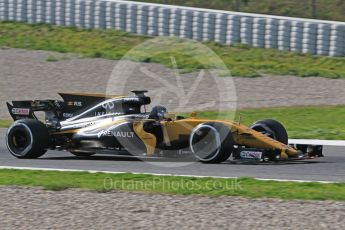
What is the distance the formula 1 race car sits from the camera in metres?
12.3

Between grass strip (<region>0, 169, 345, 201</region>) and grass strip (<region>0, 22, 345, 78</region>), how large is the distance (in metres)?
12.2

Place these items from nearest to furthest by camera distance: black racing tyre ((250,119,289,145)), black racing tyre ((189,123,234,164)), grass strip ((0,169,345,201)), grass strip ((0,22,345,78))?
grass strip ((0,169,345,201))
black racing tyre ((189,123,234,164))
black racing tyre ((250,119,289,145))
grass strip ((0,22,345,78))

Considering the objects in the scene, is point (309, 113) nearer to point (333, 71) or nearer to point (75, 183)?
point (333, 71)

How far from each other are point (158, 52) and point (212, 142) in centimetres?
1473

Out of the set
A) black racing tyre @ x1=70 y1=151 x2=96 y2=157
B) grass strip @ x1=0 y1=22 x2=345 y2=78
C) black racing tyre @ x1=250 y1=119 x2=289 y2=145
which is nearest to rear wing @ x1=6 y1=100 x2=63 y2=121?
black racing tyre @ x1=70 y1=151 x2=96 y2=157

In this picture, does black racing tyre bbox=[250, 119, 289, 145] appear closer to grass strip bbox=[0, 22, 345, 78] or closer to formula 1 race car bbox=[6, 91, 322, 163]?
formula 1 race car bbox=[6, 91, 322, 163]

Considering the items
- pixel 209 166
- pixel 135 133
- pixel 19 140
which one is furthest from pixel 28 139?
pixel 209 166

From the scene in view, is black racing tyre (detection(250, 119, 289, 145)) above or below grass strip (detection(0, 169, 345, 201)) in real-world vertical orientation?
above

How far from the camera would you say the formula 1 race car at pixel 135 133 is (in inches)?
485

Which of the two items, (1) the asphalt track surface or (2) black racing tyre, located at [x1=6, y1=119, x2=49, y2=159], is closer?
(1) the asphalt track surface

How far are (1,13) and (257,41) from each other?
8.82m

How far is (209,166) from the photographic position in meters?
12.3

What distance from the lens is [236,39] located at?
24.8 metres

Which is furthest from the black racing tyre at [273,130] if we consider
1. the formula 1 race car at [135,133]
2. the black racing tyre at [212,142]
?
the black racing tyre at [212,142]
